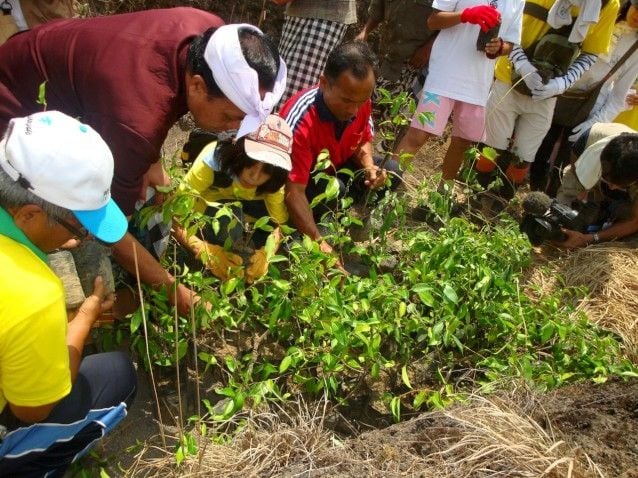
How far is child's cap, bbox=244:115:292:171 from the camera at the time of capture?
7.44 ft

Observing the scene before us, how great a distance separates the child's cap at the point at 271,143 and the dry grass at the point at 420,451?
1.02 meters

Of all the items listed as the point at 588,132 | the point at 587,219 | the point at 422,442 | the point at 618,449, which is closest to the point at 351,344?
the point at 422,442

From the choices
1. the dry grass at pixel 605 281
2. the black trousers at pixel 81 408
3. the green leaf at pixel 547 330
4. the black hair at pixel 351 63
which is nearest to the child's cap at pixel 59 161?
the black trousers at pixel 81 408

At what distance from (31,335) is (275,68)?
1.05 m

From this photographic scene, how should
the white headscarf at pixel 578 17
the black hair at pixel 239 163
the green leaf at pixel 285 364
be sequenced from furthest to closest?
1. the white headscarf at pixel 578 17
2. the black hair at pixel 239 163
3. the green leaf at pixel 285 364

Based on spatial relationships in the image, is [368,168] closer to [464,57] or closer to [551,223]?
[464,57]

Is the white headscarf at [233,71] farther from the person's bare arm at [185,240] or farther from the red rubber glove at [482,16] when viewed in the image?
the red rubber glove at [482,16]

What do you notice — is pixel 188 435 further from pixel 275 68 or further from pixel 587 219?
pixel 587 219

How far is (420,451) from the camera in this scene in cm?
160

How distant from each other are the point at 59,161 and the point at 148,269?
0.67 metres

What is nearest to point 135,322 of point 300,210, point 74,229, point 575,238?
point 74,229

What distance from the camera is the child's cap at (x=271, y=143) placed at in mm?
2268

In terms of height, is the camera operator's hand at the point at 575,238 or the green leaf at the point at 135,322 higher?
the green leaf at the point at 135,322

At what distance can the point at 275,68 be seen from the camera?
179 centimetres
